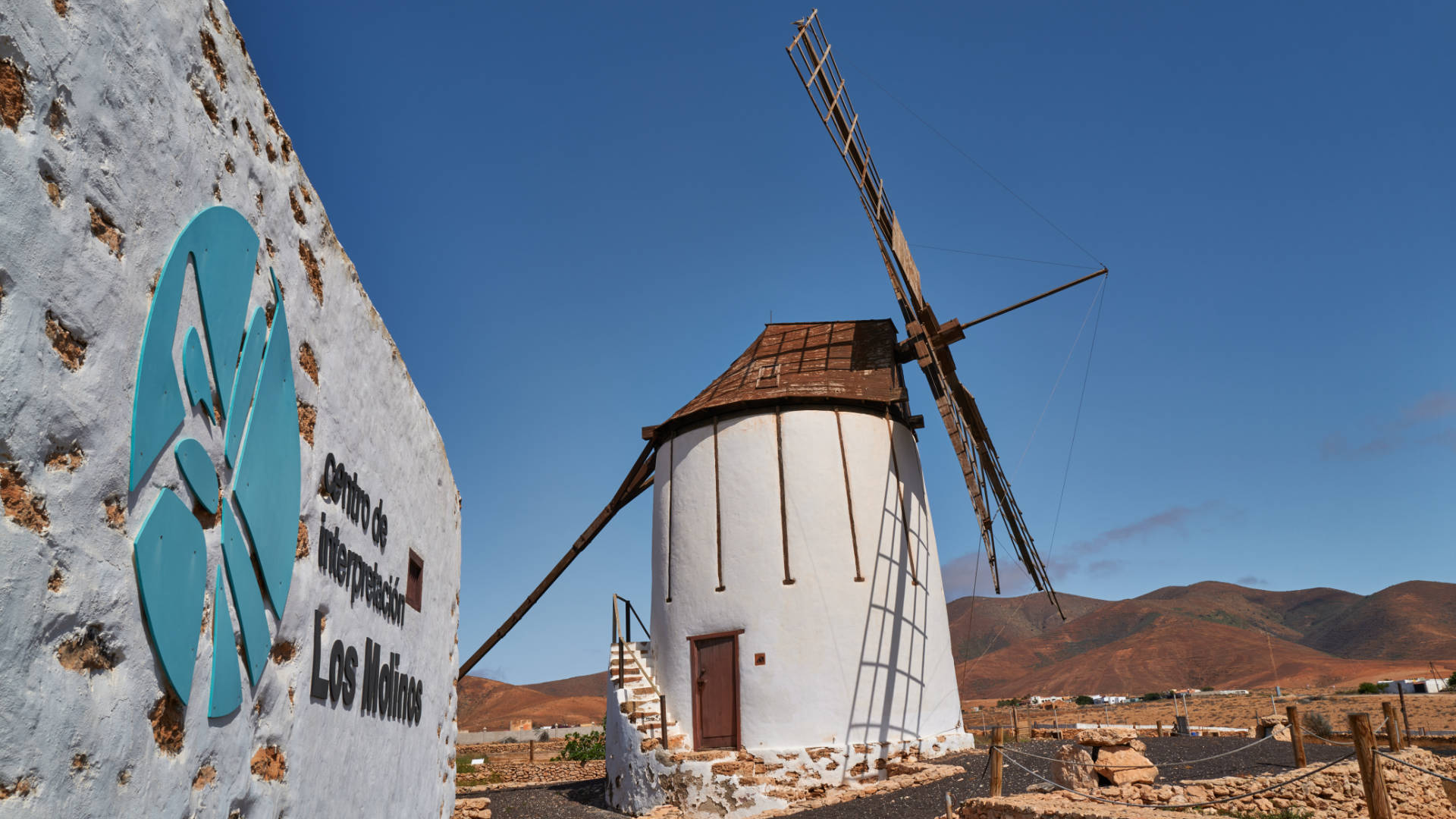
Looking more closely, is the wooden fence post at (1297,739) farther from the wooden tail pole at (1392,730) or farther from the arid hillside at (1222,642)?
the arid hillside at (1222,642)

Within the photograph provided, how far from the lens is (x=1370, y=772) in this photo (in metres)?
5.85

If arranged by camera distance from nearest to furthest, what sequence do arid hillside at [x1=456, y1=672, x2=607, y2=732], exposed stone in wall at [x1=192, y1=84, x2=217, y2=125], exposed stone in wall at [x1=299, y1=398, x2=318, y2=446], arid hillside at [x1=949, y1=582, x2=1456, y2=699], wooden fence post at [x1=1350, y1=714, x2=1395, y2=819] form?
exposed stone in wall at [x1=192, y1=84, x2=217, y2=125], exposed stone in wall at [x1=299, y1=398, x2=318, y2=446], wooden fence post at [x1=1350, y1=714, x2=1395, y2=819], arid hillside at [x1=456, y1=672, x2=607, y2=732], arid hillside at [x1=949, y1=582, x2=1456, y2=699]

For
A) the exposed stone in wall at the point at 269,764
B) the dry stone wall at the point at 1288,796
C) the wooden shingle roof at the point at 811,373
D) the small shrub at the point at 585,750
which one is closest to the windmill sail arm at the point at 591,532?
the wooden shingle roof at the point at 811,373

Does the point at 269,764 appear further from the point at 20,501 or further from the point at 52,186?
the point at 52,186

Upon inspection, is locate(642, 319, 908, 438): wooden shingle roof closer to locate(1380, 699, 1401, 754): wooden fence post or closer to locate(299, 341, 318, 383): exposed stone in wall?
locate(1380, 699, 1401, 754): wooden fence post

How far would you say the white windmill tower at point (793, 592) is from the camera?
1218 centimetres

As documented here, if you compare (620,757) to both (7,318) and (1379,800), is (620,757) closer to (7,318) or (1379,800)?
(1379,800)

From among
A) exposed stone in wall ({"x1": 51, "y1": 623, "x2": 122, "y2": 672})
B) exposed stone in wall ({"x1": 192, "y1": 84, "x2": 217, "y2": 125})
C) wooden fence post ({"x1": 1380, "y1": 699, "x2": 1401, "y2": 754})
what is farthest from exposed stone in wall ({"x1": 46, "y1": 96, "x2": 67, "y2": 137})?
wooden fence post ({"x1": 1380, "y1": 699, "x2": 1401, "y2": 754})

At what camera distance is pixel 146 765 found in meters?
2.04

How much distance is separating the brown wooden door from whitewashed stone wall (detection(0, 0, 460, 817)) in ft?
32.0

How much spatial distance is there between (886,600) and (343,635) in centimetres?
1049

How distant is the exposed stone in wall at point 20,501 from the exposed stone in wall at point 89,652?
0.12m

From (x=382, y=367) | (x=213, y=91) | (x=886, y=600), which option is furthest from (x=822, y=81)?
(x=213, y=91)

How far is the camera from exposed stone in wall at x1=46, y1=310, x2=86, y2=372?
5.83 feet
